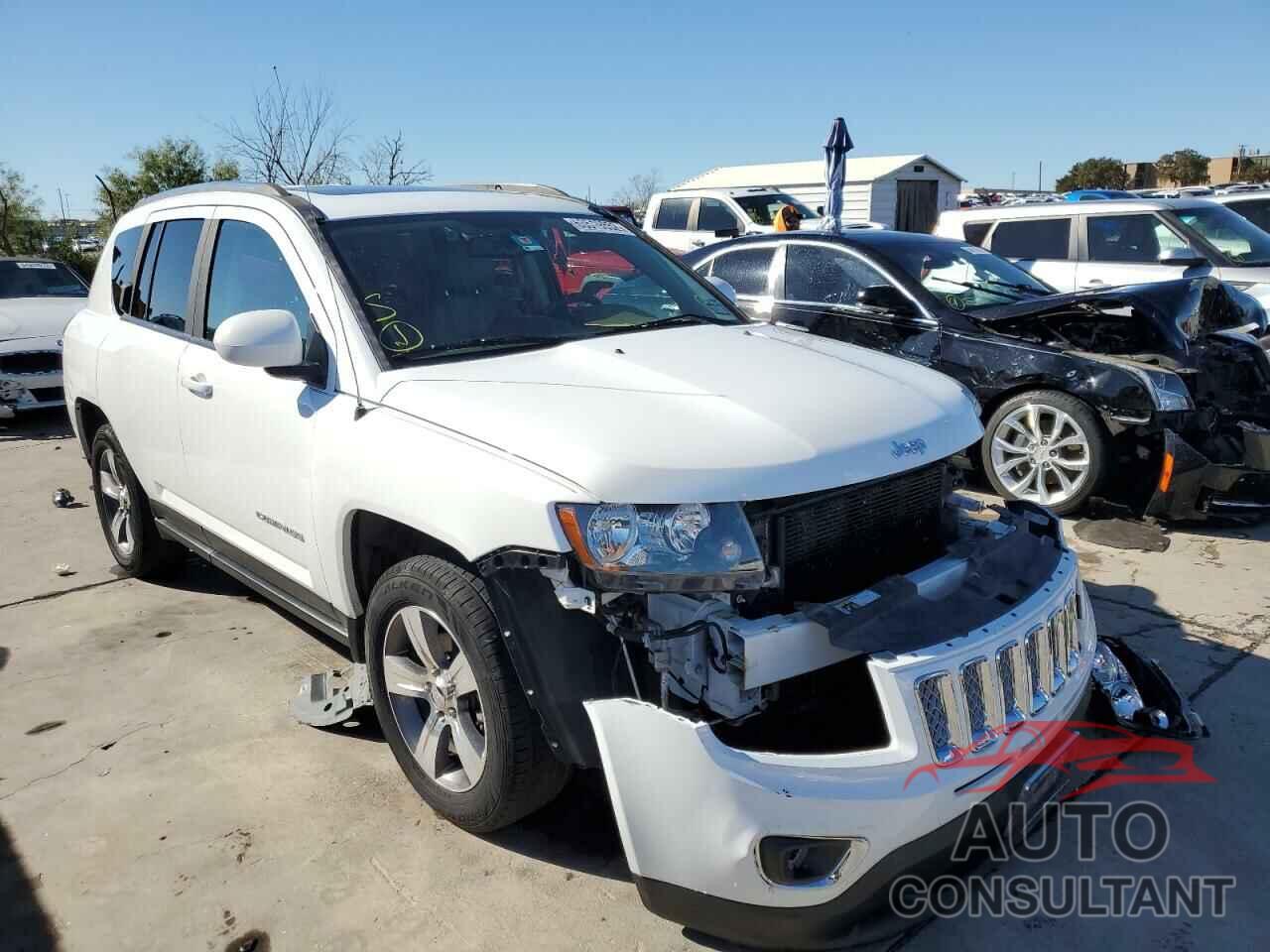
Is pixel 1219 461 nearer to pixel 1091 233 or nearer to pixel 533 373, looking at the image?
pixel 533 373

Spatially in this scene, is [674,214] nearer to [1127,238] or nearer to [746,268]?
[1127,238]

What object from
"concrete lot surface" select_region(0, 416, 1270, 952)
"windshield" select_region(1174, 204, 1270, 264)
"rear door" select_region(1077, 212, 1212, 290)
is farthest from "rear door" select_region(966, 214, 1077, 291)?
"concrete lot surface" select_region(0, 416, 1270, 952)

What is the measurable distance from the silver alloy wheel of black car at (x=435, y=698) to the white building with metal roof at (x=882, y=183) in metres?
26.7

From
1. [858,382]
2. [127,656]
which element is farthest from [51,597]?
[858,382]

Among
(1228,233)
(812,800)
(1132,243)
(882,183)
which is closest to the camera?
(812,800)

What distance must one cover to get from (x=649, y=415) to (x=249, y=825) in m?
1.81

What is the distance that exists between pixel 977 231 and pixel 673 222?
7.65 m

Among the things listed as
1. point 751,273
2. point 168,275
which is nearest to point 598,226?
point 168,275

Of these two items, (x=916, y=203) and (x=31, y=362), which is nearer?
(x=31, y=362)

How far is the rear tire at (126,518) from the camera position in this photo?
15.3 feet

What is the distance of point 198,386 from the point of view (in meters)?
3.68

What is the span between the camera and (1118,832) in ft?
9.24

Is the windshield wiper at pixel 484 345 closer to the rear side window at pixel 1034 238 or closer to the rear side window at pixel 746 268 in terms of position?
the rear side window at pixel 746 268
